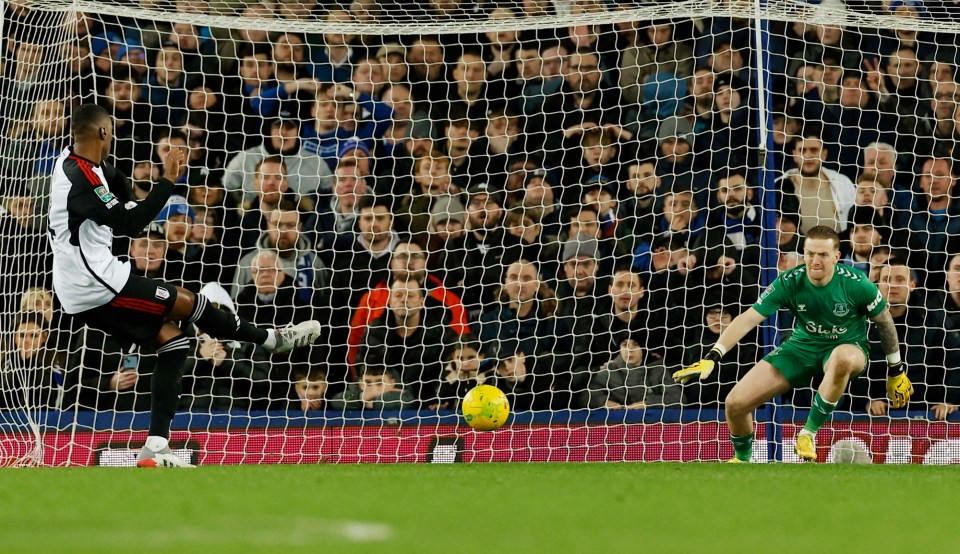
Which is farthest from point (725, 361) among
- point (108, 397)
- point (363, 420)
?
point (108, 397)

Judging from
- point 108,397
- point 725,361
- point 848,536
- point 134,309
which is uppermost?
point 848,536

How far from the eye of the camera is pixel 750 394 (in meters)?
7.38

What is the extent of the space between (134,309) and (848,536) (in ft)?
13.6

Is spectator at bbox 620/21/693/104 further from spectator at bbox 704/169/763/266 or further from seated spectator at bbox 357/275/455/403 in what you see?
seated spectator at bbox 357/275/455/403

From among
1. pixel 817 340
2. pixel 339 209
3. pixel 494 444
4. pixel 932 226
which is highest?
pixel 932 226

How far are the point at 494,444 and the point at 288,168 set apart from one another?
263cm

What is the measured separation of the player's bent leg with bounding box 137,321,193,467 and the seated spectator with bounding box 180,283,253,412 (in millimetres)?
1950

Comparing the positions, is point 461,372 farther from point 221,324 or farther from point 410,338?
point 221,324

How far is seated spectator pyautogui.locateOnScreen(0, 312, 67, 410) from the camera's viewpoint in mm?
7965

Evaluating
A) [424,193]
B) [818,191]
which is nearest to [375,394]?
[424,193]

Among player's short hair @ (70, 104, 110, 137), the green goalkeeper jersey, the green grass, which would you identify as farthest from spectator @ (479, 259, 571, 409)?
player's short hair @ (70, 104, 110, 137)

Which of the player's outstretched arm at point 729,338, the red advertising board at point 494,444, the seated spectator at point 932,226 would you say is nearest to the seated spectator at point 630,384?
the red advertising board at point 494,444

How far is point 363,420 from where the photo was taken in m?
8.38

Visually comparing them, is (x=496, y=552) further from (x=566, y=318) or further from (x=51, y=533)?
(x=566, y=318)
